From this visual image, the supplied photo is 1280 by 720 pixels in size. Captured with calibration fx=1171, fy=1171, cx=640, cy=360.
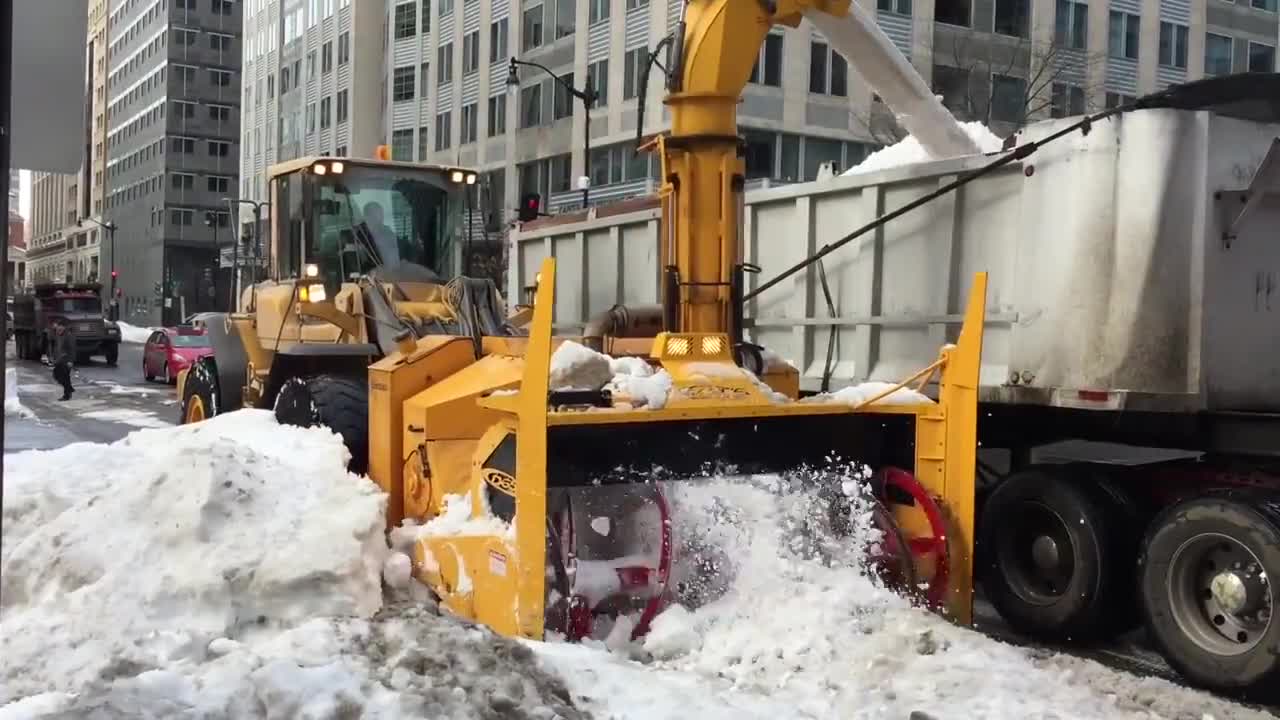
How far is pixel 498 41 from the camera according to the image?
44031 mm

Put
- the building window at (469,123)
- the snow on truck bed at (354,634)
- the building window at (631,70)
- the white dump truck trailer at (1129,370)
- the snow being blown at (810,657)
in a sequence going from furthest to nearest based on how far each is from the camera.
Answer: the building window at (469,123) → the building window at (631,70) → the white dump truck trailer at (1129,370) → the snow being blown at (810,657) → the snow on truck bed at (354,634)

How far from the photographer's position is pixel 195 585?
511 cm

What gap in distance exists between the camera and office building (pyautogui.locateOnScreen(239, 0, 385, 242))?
5516 centimetres

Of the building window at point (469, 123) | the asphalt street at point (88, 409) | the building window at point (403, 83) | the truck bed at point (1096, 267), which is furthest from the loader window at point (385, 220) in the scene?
the building window at point (403, 83)

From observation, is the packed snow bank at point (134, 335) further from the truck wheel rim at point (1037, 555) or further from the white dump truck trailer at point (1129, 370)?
the truck wheel rim at point (1037, 555)

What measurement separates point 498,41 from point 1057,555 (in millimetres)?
40690

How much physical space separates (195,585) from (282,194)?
13.7 ft

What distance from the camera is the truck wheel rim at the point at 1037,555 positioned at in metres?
6.20

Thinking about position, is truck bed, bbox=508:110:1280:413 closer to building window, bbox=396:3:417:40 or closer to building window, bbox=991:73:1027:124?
building window, bbox=991:73:1027:124

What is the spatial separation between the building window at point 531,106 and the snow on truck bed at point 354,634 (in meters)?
35.7

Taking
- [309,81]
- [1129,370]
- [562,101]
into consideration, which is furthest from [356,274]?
[309,81]

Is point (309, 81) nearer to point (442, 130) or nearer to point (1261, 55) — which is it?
point (442, 130)

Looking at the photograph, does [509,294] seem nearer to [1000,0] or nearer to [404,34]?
[1000,0]

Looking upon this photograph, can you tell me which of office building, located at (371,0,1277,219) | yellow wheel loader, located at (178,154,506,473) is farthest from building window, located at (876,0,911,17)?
yellow wheel loader, located at (178,154,506,473)
